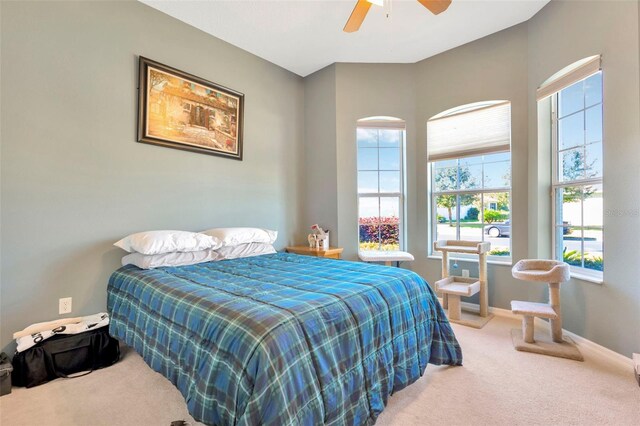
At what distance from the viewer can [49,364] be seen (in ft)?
6.46

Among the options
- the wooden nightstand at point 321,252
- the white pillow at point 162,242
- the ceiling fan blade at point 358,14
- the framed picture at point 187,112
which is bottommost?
the wooden nightstand at point 321,252

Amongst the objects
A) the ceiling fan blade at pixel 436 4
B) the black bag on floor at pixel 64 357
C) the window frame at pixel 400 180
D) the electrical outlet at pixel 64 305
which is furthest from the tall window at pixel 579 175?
the electrical outlet at pixel 64 305

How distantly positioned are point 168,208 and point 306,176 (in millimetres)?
1973

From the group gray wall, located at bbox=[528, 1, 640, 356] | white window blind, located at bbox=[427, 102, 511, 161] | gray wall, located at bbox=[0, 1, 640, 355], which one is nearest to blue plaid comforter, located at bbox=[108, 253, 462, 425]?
gray wall, located at bbox=[0, 1, 640, 355]

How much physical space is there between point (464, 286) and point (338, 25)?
3103 millimetres

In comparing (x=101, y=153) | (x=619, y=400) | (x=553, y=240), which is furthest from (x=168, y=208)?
(x=553, y=240)

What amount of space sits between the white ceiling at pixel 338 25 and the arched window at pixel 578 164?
0.89 m

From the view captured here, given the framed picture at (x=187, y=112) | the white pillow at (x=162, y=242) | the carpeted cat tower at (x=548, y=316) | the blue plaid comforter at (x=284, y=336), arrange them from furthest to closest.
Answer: the framed picture at (x=187, y=112)
the carpeted cat tower at (x=548, y=316)
the white pillow at (x=162, y=242)
the blue plaid comforter at (x=284, y=336)

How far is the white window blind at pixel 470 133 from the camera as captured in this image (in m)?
3.34

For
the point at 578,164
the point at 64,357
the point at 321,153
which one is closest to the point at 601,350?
the point at 578,164

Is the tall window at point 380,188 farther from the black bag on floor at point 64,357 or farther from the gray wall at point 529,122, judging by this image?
Result: the black bag on floor at point 64,357

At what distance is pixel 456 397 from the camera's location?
1789mm

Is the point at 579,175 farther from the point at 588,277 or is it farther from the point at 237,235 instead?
the point at 237,235

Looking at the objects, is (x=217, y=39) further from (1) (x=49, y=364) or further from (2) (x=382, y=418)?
(2) (x=382, y=418)
